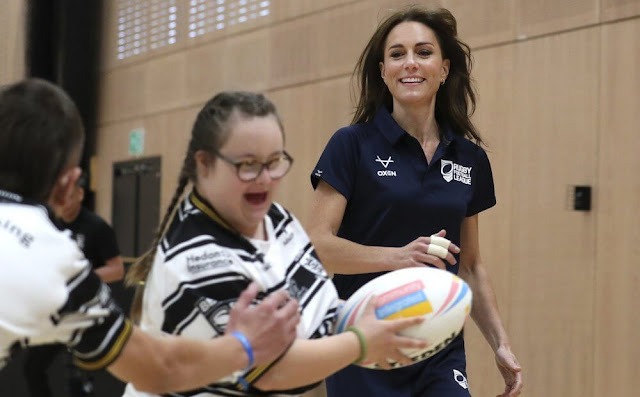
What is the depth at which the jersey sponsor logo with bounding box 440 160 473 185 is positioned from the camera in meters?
3.16

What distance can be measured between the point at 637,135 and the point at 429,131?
7.02 feet

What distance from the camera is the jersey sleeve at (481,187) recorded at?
10.8 feet

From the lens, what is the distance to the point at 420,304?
233 cm

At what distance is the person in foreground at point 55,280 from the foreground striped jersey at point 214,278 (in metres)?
0.12

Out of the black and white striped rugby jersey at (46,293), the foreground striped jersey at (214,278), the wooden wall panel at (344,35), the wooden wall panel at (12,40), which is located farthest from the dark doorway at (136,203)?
the black and white striped rugby jersey at (46,293)

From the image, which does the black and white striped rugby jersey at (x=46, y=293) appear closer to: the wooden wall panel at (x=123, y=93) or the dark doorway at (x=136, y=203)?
the dark doorway at (x=136, y=203)

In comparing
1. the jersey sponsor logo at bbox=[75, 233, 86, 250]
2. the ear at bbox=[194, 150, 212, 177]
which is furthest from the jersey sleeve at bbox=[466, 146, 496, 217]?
the jersey sponsor logo at bbox=[75, 233, 86, 250]

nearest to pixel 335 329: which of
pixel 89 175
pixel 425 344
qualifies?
pixel 425 344

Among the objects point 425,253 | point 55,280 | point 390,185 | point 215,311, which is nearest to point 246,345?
point 215,311

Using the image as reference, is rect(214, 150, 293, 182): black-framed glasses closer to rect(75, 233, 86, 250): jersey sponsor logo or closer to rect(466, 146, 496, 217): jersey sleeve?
rect(466, 146, 496, 217): jersey sleeve

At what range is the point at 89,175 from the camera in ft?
37.0

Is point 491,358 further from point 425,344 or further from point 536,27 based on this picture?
point 425,344

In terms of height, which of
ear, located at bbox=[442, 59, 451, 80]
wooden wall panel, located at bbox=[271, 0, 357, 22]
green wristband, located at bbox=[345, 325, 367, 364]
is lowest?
green wristband, located at bbox=[345, 325, 367, 364]

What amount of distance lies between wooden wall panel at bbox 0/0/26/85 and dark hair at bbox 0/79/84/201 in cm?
1007
